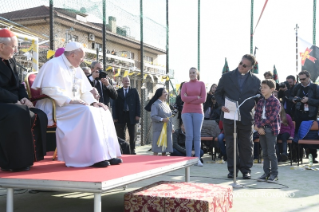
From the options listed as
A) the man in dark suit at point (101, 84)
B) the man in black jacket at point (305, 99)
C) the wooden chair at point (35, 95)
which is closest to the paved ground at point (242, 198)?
the wooden chair at point (35, 95)

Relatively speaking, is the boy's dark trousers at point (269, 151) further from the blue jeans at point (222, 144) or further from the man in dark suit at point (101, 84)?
the blue jeans at point (222, 144)

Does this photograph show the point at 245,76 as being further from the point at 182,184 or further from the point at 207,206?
the point at 207,206

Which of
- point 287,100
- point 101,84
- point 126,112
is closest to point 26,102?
point 101,84

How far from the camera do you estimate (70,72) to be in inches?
171

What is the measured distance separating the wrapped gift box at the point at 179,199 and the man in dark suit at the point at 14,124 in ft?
3.30

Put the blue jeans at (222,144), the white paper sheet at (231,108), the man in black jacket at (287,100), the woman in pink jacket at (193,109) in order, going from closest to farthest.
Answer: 1. the white paper sheet at (231,108)
2. the woman in pink jacket at (193,109)
3. the blue jeans at (222,144)
4. the man in black jacket at (287,100)

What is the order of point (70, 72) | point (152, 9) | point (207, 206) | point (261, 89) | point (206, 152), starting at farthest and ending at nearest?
point (152, 9)
point (206, 152)
point (261, 89)
point (70, 72)
point (207, 206)

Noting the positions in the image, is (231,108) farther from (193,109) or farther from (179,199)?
(179,199)

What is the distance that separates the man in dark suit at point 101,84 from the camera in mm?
5754

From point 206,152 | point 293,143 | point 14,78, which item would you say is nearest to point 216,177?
point 293,143

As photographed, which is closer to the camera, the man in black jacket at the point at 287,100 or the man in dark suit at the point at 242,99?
the man in dark suit at the point at 242,99

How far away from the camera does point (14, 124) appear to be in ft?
11.5

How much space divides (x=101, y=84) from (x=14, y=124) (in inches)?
105

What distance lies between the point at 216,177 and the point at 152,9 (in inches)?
253
